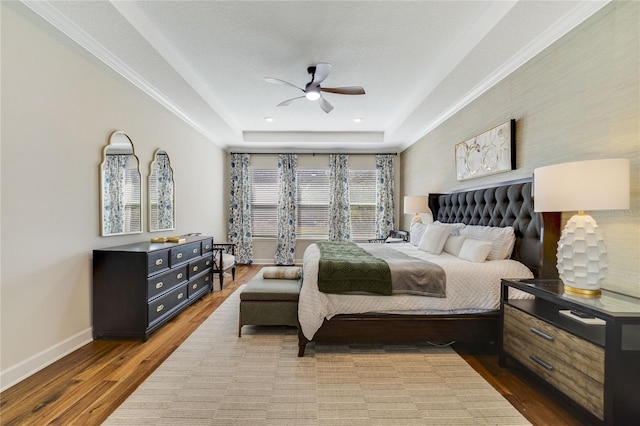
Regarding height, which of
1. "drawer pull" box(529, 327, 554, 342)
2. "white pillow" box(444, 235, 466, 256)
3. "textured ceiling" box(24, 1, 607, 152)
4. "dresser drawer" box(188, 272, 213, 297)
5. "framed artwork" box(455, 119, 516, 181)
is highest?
"textured ceiling" box(24, 1, 607, 152)

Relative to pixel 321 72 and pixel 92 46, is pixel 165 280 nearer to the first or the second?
pixel 92 46

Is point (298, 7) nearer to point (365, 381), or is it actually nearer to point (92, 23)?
point (92, 23)

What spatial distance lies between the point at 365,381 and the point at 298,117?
4239mm

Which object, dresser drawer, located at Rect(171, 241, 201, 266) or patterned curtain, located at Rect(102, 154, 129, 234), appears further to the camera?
dresser drawer, located at Rect(171, 241, 201, 266)

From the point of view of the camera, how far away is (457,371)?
7.48ft

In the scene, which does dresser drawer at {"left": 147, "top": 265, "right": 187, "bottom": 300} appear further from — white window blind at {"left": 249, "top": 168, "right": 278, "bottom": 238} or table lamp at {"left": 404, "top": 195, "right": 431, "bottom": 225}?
table lamp at {"left": 404, "top": 195, "right": 431, "bottom": 225}

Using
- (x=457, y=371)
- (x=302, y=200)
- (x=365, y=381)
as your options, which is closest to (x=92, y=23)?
(x=365, y=381)

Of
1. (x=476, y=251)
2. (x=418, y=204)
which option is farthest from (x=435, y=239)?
(x=418, y=204)

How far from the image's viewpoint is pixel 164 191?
4.09 metres

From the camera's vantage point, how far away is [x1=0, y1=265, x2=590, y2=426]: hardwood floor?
1.76m

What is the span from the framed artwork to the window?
115 inches

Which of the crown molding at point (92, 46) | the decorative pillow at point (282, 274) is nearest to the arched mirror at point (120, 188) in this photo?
the crown molding at point (92, 46)

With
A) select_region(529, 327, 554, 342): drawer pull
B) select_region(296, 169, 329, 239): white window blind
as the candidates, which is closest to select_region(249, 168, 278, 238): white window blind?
select_region(296, 169, 329, 239): white window blind

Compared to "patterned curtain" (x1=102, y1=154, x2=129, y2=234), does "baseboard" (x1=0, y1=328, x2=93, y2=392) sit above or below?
below
